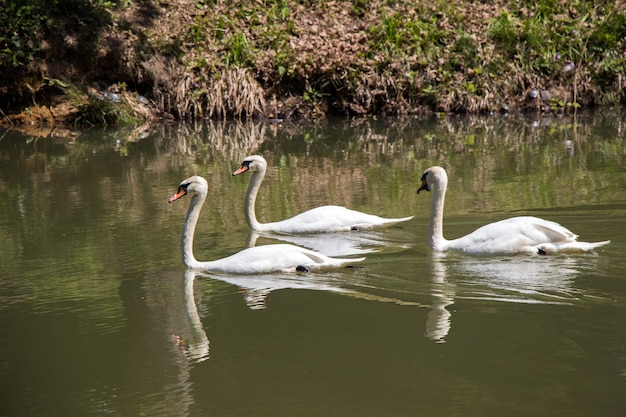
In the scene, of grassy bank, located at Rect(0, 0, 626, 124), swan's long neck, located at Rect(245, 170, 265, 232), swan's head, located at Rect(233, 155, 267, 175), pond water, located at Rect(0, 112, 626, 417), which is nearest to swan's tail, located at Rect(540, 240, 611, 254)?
pond water, located at Rect(0, 112, 626, 417)

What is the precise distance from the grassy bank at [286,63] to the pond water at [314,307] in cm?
740

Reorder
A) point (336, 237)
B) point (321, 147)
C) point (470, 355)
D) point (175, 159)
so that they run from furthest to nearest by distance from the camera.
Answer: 1. point (321, 147)
2. point (175, 159)
3. point (336, 237)
4. point (470, 355)

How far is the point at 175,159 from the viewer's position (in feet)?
48.6

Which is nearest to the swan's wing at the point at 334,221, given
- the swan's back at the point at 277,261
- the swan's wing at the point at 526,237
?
the swan's wing at the point at 526,237

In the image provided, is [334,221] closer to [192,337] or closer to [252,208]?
[252,208]

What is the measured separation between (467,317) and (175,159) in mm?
9131

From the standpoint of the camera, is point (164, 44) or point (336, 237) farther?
point (164, 44)

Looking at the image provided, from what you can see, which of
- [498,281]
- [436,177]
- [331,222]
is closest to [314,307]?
[498,281]

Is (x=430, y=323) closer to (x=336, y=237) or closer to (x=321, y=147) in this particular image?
(x=336, y=237)

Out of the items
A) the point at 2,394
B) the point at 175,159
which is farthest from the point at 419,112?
the point at 2,394

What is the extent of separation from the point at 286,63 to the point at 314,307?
14.6 metres

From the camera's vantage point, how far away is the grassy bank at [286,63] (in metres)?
20.1

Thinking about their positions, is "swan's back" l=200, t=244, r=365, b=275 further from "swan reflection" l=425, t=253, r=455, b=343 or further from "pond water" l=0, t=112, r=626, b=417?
"swan reflection" l=425, t=253, r=455, b=343

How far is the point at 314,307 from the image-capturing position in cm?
672
